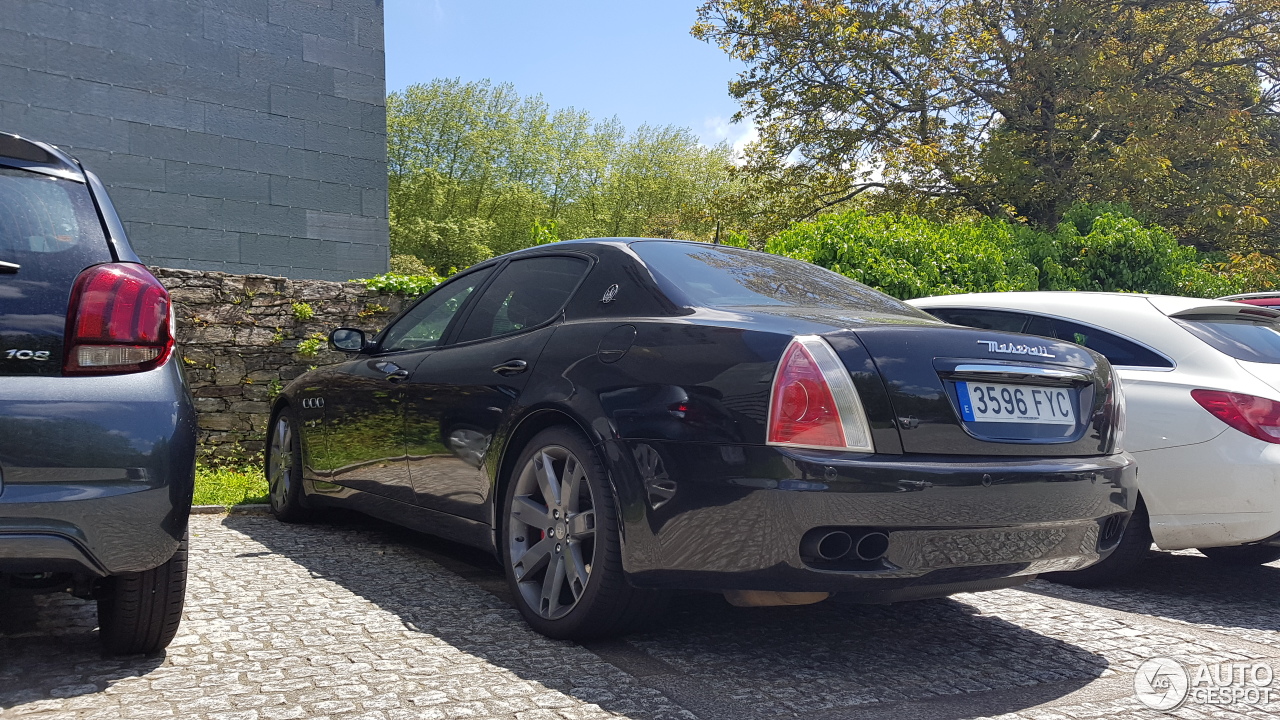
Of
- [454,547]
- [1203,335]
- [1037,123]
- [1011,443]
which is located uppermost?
[1037,123]

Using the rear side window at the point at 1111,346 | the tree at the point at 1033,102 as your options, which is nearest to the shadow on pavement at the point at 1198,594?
the rear side window at the point at 1111,346

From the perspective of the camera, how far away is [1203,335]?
5.14 m

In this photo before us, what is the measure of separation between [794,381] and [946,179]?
2177cm

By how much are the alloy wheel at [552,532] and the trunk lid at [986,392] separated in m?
1.08

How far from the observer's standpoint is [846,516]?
3.14 meters

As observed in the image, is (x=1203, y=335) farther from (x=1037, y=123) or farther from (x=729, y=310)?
(x=1037, y=123)

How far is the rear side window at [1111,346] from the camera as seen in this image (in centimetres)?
520

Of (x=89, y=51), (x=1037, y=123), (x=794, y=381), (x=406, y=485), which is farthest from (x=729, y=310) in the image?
(x=1037, y=123)

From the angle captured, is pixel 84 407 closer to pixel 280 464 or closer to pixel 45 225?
pixel 45 225

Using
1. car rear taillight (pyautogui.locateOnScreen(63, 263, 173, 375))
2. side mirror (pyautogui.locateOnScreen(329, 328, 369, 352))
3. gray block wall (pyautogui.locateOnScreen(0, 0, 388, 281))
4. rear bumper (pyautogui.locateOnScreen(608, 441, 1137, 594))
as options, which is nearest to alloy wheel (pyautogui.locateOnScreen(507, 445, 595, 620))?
rear bumper (pyautogui.locateOnScreen(608, 441, 1137, 594))

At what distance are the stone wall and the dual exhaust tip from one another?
19.5 feet

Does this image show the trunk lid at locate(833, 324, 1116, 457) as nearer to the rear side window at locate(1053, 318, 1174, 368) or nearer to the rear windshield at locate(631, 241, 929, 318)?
the rear windshield at locate(631, 241, 929, 318)

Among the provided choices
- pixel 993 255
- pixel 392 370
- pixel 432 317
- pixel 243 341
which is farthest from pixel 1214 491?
pixel 993 255

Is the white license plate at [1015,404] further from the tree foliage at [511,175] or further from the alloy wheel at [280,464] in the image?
the tree foliage at [511,175]
